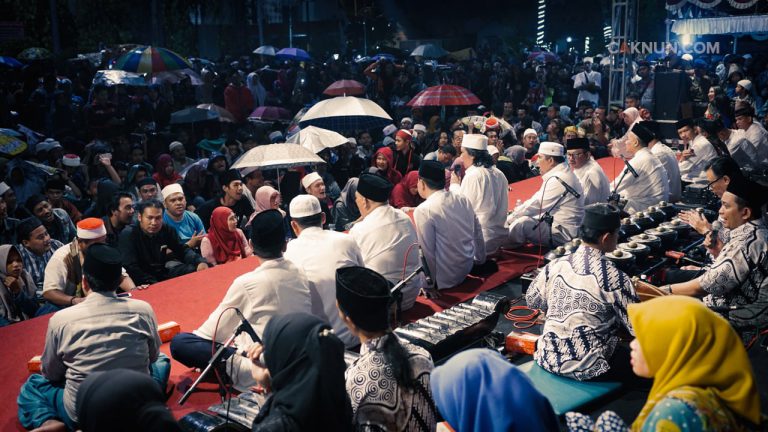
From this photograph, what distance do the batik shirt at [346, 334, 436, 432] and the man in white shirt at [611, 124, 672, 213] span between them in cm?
591

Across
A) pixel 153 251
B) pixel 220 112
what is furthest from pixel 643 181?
pixel 220 112

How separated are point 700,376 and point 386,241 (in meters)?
3.52

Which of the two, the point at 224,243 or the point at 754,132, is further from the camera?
the point at 754,132

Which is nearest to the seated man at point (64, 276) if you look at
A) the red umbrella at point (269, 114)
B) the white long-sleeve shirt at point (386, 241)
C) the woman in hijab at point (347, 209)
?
the white long-sleeve shirt at point (386, 241)

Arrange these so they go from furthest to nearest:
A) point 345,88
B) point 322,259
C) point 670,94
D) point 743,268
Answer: point 345,88
point 670,94
point 322,259
point 743,268

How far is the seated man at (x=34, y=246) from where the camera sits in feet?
19.3

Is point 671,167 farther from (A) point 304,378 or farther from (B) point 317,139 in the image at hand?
(A) point 304,378

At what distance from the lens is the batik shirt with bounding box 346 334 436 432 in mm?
2875

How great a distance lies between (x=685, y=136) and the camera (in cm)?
1013

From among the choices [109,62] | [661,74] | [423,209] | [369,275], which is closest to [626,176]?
[423,209]

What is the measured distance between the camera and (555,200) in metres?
7.17

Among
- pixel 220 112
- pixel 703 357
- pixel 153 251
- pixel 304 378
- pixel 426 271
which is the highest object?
pixel 220 112

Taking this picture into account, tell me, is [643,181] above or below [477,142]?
below

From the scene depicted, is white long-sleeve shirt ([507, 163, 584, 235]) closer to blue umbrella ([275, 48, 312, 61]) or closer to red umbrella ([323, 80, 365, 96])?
red umbrella ([323, 80, 365, 96])
